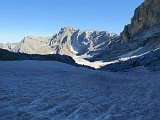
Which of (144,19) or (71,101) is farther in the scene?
(144,19)

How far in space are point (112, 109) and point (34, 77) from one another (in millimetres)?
8754

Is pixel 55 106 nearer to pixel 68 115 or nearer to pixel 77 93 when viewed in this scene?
pixel 68 115

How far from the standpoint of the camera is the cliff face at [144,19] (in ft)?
504

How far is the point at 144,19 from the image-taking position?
166 metres

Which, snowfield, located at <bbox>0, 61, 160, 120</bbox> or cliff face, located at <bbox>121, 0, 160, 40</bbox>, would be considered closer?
snowfield, located at <bbox>0, 61, 160, 120</bbox>

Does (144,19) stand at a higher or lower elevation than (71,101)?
higher

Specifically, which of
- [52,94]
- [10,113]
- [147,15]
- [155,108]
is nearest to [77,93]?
[52,94]

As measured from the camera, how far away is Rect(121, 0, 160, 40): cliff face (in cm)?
15350

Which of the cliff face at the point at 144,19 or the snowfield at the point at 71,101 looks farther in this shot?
the cliff face at the point at 144,19

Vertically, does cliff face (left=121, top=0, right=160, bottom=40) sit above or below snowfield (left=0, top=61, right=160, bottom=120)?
above

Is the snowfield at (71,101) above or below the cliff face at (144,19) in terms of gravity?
below

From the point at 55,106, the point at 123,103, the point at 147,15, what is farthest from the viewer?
the point at 147,15

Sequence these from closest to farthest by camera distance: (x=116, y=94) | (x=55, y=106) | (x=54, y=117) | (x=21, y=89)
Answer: (x=54, y=117) < (x=55, y=106) < (x=21, y=89) < (x=116, y=94)

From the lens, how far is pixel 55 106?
14305 millimetres
